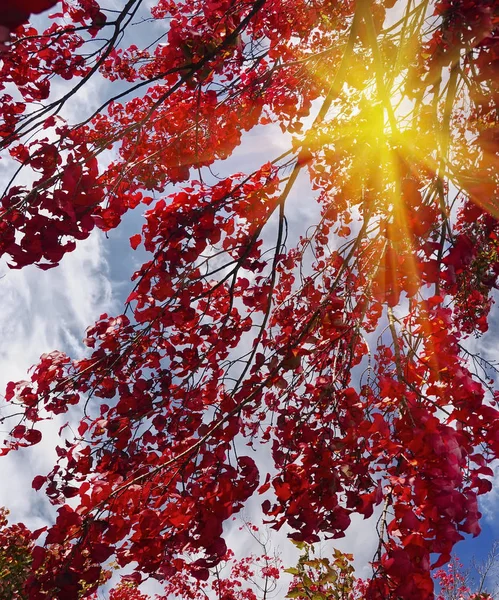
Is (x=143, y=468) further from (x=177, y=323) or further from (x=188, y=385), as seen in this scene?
(x=177, y=323)

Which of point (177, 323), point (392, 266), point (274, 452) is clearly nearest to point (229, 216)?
point (177, 323)

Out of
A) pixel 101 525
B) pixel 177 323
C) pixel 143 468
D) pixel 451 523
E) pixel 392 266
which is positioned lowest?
pixel 451 523

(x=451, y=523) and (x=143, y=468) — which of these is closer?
(x=451, y=523)

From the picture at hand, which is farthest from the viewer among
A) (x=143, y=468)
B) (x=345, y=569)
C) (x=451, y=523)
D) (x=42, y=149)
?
(x=345, y=569)

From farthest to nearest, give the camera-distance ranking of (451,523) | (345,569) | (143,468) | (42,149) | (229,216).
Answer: (345,569), (229,216), (143,468), (42,149), (451,523)

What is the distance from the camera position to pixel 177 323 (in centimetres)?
318

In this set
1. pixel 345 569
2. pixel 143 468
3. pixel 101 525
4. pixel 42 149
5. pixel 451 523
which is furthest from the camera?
pixel 345 569

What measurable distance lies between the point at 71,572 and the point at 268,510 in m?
1.08

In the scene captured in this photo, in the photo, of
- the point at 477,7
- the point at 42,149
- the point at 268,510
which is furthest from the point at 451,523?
the point at 42,149

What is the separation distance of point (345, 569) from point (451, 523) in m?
3.11

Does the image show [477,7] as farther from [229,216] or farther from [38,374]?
[38,374]

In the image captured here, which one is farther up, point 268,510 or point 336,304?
point 336,304

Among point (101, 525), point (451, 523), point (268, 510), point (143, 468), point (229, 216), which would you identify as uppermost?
point (229, 216)

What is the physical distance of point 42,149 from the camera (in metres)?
2.03
